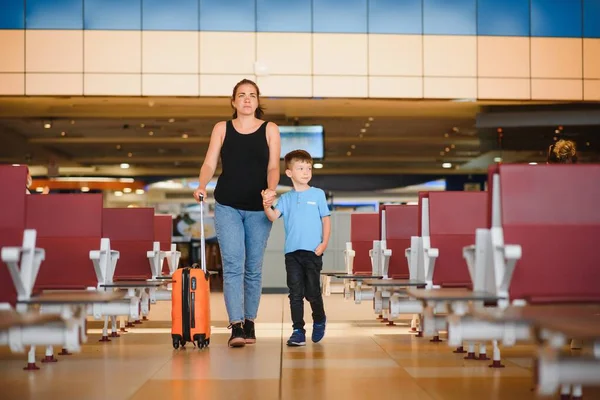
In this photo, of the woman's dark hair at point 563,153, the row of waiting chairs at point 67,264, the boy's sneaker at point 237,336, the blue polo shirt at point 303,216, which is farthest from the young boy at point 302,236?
the woman's dark hair at point 563,153

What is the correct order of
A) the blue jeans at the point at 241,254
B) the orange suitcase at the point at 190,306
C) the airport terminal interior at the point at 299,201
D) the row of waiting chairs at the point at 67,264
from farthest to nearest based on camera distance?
the blue jeans at the point at 241,254 → the orange suitcase at the point at 190,306 → the airport terminal interior at the point at 299,201 → the row of waiting chairs at the point at 67,264

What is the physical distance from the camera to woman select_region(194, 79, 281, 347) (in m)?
8.05

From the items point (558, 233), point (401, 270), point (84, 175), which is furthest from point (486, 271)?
point (84, 175)

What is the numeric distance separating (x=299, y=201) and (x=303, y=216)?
13cm

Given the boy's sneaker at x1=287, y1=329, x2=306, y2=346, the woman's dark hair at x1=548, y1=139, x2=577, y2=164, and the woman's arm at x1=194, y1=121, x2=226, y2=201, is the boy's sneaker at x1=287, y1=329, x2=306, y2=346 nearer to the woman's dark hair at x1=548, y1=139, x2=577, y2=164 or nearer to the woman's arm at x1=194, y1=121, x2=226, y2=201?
the woman's arm at x1=194, y1=121, x2=226, y2=201

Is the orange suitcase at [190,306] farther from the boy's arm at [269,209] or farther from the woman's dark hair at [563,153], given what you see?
the woman's dark hair at [563,153]

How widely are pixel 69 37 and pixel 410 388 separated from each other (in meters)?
20.0

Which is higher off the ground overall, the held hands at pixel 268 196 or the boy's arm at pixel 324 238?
the held hands at pixel 268 196

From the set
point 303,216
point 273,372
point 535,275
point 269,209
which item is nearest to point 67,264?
point 269,209

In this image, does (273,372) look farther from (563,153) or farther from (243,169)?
(563,153)

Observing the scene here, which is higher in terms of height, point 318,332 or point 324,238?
point 324,238

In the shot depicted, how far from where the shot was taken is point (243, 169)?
8203mm

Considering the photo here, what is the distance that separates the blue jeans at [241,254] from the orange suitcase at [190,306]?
0.20 metres

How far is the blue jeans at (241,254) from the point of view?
8023 mm
